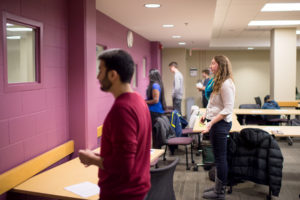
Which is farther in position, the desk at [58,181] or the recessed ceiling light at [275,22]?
the recessed ceiling light at [275,22]

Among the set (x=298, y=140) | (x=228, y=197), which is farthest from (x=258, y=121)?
(x=228, y=197)

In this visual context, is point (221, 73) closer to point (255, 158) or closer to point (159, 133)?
point (255, 158)

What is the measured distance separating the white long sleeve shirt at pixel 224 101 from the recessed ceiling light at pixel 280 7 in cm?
317

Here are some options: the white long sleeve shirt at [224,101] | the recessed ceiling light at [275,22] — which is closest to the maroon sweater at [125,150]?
the white long sleeve shirt at [224,101]

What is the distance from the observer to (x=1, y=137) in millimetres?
2162

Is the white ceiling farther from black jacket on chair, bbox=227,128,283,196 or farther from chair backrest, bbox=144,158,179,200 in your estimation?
chair backrest, bbox=144,158,179,200

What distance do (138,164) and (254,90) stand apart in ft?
42.1

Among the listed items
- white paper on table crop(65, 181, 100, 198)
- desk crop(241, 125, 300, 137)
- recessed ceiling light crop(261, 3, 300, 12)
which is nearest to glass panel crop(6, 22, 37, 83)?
white paper on table crop(65, 181, 100, 198)

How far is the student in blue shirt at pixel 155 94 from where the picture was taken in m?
5.04

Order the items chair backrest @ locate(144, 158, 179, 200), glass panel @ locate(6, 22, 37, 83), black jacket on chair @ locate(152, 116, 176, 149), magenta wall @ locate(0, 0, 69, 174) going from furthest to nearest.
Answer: black jacket on chair @ locate(152, 116, 176, 149) → glass panel @ locate(6, 22, 37, 83) → magenta wall @ locate(0, 0, 69, 174) → chair backrest @ locate(144, 158, 179, 200)

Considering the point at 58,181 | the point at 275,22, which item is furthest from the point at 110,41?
the point at 275,22

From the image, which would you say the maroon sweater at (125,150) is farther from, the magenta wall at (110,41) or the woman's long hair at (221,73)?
the magenta wall at (110,41)

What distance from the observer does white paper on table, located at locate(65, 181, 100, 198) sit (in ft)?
6.84

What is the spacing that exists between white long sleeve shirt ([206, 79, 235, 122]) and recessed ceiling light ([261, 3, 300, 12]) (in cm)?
317
